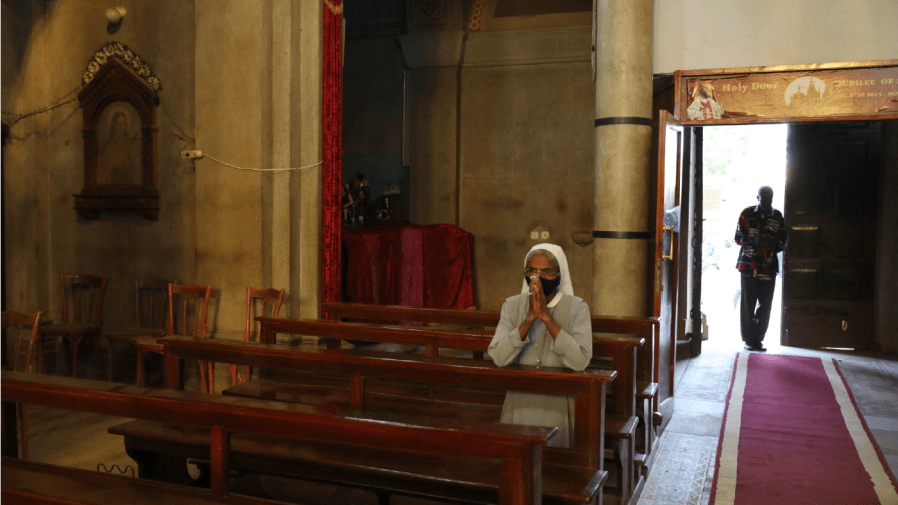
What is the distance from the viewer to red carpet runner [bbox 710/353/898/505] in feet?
13.1

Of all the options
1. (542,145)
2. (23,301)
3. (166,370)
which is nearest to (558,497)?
(166,370)

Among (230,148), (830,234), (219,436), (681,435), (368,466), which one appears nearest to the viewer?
(219,436)

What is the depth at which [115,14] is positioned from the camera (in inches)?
259

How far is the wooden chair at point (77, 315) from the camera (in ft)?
20.4

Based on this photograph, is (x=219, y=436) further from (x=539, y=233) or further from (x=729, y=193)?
(x=729, y=193)

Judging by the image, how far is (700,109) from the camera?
559cm

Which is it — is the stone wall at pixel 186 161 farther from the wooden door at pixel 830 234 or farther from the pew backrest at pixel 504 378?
the wooden door at pixel 830 234

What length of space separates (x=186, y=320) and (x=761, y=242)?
6311 millimetres

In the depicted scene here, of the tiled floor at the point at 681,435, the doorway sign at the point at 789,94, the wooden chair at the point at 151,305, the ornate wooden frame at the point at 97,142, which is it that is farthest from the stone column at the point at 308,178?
the doorway sign at the point at 789,94

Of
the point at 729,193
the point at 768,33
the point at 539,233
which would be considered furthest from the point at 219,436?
the point at 729,193

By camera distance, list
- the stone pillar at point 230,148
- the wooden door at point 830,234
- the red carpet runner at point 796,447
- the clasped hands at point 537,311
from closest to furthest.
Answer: the clasped hands at point 537,311 < the red carpet runner at point 796,447 < the stone pillar at point 230,148 < the wooden door at point 830,234

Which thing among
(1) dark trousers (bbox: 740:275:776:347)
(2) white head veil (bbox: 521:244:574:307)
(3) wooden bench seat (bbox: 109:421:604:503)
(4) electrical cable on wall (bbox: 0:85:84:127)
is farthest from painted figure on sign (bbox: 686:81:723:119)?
(4) electrical cable on wall (bbox: 0:85:84:127)

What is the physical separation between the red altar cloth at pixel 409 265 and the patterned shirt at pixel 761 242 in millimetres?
3256

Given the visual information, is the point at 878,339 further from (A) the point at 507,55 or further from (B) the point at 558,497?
(B) the point at 558,497
